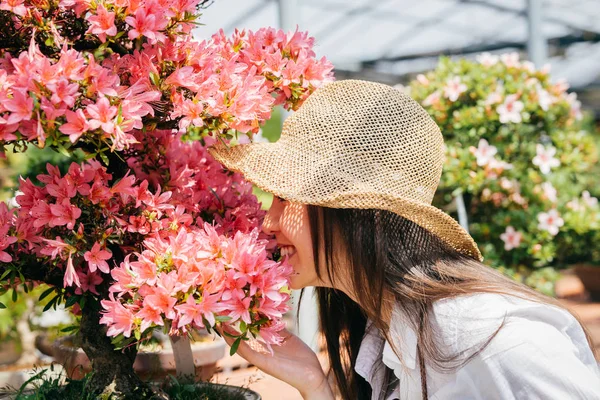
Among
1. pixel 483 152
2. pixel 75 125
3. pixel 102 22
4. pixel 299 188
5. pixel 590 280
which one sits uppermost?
pixel 102 22

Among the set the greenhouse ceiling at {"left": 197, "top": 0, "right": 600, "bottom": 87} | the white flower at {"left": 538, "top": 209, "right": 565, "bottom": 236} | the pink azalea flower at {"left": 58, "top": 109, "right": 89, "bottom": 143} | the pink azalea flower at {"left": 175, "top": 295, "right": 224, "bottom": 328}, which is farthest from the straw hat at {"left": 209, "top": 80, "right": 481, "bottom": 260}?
the greenhouse ceiling at {"left": 197, "top": 0, "right": 600, "bottom": 87}

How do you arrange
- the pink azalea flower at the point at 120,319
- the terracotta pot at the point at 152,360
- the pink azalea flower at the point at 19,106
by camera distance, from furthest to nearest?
the terracotta pot at the point at 152,360
the pink azalea flower at the point at 120,319
the pink azalea flower at the point at 19,106

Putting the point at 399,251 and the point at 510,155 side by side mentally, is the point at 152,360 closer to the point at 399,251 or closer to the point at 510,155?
the point at 399,251

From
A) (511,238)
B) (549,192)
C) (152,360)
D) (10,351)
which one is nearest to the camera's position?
(152,360)

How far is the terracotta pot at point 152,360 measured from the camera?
1658 mm

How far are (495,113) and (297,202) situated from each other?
2231mm

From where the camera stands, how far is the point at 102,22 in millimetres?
1116

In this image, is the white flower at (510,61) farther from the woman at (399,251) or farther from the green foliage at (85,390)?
the green foliage at (85,390)

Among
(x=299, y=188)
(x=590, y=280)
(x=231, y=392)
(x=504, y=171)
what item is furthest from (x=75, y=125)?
(x=590, y=280)

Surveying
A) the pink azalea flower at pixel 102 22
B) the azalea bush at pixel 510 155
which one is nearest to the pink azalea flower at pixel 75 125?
the pink azalea flower at pixel 102 22

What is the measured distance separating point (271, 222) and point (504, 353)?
0.50 metres

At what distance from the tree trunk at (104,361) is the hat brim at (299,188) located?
44cm

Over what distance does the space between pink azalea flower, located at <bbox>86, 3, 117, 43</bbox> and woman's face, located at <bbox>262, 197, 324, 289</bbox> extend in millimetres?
469

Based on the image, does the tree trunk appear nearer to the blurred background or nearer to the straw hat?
the straw hat
